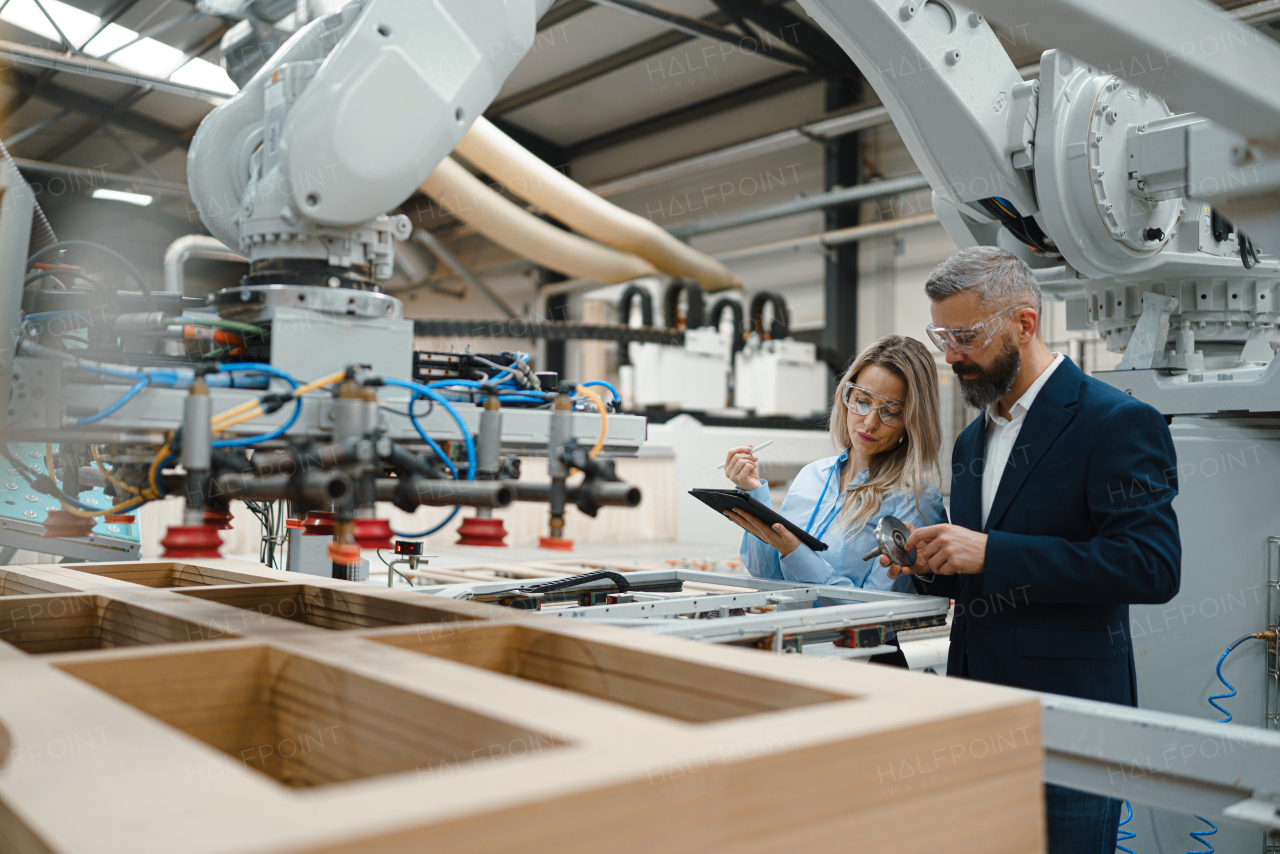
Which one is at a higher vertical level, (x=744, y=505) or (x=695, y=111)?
(x=695, y=111)

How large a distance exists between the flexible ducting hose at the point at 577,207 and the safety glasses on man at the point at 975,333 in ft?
9.52

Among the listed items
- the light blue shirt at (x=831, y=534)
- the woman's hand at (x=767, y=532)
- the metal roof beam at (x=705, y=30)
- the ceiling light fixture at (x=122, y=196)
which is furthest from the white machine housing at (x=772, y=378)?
the ceiling light fixture at (x=122, y=196)

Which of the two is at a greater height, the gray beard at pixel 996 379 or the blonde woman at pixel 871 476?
the gray beard at pixel 996 379

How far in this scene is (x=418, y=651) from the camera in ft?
3.73

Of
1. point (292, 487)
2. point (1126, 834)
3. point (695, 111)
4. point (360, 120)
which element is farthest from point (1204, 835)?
point (695, 111)

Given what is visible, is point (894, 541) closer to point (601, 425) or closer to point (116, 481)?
point (601, 425)

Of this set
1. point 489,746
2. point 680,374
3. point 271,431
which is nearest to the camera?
point 489,746

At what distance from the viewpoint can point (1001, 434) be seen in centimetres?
184

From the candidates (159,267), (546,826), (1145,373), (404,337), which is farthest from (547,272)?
(546,826)

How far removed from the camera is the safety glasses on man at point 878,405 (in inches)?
81.1

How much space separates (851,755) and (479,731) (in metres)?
0.30

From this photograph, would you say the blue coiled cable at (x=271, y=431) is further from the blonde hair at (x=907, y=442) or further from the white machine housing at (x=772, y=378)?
the white machine housing at (x=772, y=378)

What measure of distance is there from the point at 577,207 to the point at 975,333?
5004mm

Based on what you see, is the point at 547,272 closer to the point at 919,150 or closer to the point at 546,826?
the point at 919,150
